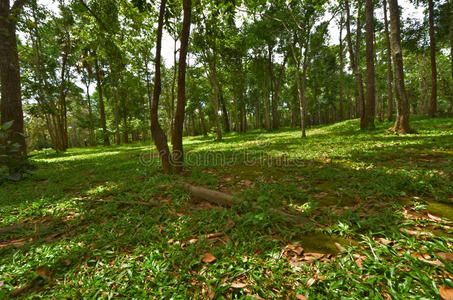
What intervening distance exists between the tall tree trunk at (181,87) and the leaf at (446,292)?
16.7 ft

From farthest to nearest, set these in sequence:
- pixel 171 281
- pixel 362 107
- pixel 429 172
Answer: pixel 362 107, pixel 429 172, pixel 171 281

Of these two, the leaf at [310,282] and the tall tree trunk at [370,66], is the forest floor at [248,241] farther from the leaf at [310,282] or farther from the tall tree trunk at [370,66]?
the tall tree trunk at [370,66]

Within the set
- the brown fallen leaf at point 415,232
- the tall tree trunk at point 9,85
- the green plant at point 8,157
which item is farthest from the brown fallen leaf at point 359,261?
the tall tree trunk at point 9,85

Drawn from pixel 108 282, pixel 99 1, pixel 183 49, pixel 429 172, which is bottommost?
pixel 108 282

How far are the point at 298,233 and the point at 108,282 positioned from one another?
220 cm

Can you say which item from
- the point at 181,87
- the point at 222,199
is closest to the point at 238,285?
the point at 222,199

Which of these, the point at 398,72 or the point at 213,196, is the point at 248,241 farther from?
the point at 398,72

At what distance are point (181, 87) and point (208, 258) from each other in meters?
4.33

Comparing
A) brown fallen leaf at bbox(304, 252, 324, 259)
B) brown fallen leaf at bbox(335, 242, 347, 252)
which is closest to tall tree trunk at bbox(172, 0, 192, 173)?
brown fallen leaf at bbox(304, 252, 324, 259)

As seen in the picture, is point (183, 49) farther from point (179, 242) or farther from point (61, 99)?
point (61, 99)

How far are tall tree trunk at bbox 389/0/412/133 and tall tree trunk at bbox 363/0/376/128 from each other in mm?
2091

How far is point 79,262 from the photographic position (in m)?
2.09

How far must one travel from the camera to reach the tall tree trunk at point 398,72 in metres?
8.45

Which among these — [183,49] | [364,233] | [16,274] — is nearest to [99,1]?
[183,49]
